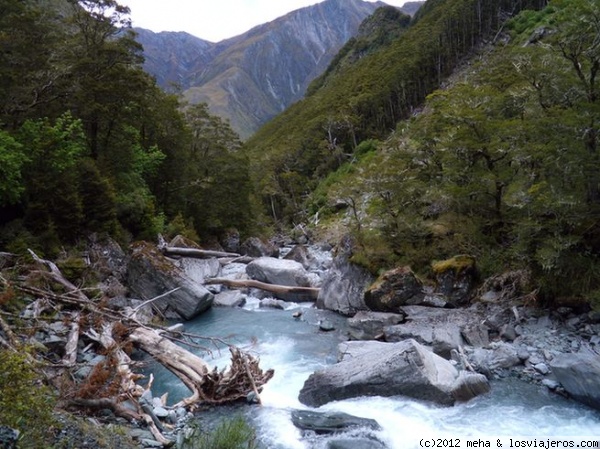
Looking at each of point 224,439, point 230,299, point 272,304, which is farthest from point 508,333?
point 230,299

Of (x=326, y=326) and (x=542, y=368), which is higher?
(x=326, y=326)

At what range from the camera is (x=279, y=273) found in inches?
810

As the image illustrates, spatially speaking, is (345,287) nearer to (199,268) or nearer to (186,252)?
(199,268)

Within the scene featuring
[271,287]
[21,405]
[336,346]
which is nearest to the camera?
[21,405]

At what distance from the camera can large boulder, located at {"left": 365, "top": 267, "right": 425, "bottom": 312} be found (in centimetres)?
1508

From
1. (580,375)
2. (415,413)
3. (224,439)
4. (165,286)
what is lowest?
(580,375)

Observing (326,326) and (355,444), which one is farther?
(326,326)

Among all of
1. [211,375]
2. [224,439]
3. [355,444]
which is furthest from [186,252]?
[224,439]

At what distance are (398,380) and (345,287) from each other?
798 cm

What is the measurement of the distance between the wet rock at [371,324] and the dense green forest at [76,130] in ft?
37.5

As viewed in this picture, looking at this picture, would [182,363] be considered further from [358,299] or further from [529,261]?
[529,261]

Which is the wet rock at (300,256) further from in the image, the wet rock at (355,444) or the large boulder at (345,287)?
the wet rock at (355,444)

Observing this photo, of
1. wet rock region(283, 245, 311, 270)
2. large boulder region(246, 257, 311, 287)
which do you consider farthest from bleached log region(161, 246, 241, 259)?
wet rock region(283, 245, 311, 270)

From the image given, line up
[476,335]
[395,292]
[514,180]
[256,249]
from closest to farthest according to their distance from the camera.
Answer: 1. [476,335]
2. [514,180]
3. [395,292]
4. [256,249]
